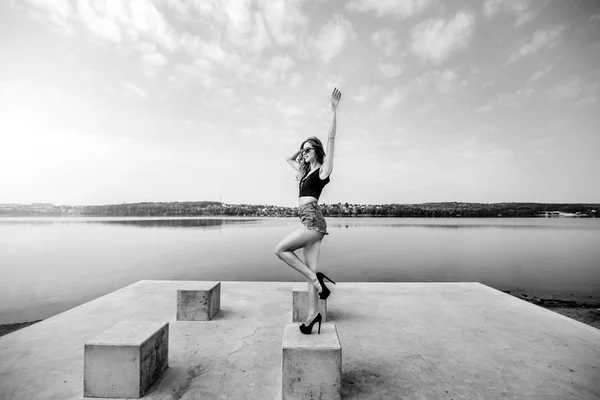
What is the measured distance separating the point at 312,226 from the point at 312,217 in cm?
10

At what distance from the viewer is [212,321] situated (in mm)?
5305

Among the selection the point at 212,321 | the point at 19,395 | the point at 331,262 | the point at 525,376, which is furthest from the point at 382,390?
the point at 331,262

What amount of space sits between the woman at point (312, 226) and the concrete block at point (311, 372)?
0.38 metres

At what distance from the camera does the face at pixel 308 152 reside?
378 centimetres

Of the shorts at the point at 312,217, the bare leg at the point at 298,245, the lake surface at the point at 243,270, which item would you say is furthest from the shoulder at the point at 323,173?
the lake surface at the point at 243,270

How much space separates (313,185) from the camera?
367cm

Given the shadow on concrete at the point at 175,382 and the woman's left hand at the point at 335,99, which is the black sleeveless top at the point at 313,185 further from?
the shadow on concrete at the point at 175,382

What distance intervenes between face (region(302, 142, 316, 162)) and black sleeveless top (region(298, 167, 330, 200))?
0.19 metres

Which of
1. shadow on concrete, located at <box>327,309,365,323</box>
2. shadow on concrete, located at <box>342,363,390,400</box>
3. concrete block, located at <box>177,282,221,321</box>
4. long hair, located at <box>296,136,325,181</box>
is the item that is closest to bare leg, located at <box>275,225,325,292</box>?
long hair, located at <box>296,136,325,181</box>

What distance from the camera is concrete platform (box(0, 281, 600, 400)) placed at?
3264 millimetres

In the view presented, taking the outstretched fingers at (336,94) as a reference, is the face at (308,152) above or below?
below

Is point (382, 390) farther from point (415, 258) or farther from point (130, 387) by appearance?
point (415, 258)

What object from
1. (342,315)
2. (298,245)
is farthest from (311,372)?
(342,315)

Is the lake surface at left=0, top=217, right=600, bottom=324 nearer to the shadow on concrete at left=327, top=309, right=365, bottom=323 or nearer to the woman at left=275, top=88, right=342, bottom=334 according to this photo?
the shadow on concrete at left=327, top=309, right=365, bottom=323
